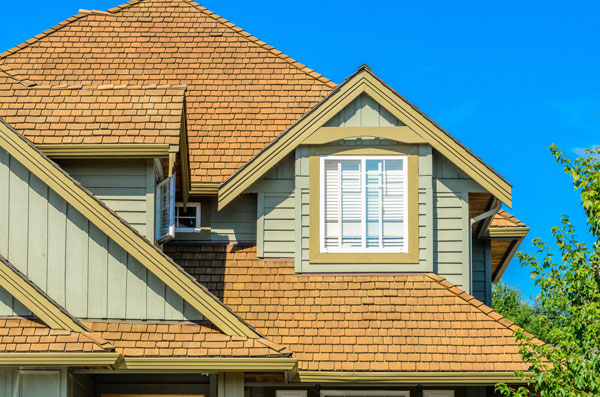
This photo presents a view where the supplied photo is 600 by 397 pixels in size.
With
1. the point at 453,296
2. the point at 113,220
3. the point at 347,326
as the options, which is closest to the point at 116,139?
the point at 113,220

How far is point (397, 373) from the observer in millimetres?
15977

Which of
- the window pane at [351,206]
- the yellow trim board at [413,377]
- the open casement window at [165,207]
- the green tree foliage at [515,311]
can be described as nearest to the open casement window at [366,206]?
the window pane at [351,206]

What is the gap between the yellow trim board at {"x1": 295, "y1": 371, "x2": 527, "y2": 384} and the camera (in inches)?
629

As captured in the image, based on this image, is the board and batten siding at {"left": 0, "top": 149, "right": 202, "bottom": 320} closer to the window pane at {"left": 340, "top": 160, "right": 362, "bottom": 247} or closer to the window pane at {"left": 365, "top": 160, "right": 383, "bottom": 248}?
the window pane at {"left": 340, "top": 160, "right": 362, "bottom": 247}

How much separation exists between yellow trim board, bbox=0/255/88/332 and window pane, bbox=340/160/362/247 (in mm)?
4842

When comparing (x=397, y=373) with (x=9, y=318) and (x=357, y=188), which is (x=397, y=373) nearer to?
(x=357, y=188)

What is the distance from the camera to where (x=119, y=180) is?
56.9 feet

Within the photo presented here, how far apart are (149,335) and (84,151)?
→ 310cm

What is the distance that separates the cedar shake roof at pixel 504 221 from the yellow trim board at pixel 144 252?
629 centimetres

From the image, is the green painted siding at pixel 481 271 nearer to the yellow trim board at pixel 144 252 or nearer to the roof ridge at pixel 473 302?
the roof ridge at pixel 473 302

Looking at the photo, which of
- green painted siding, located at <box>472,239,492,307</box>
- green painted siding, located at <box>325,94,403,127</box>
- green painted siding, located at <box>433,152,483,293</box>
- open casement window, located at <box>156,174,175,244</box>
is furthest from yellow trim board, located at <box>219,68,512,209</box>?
green painted siding, located at <box>472,239,492,307</box>

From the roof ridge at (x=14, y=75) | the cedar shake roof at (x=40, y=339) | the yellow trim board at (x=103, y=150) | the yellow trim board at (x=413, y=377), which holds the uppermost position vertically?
the roof ridge at (x=14, y=75)

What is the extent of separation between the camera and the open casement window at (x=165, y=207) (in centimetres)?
1758

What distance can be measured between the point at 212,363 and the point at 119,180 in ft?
12.0
